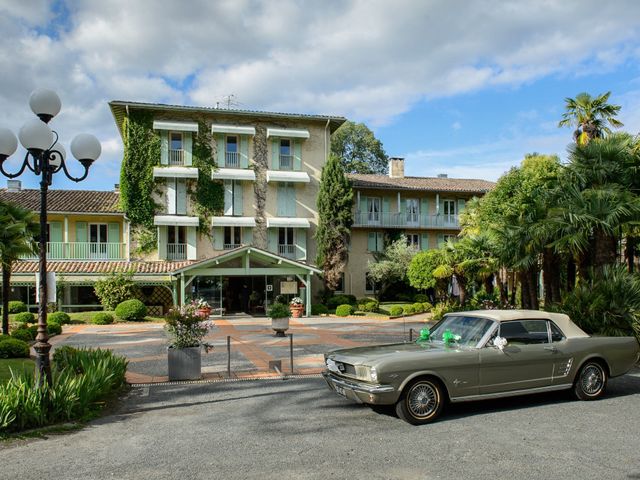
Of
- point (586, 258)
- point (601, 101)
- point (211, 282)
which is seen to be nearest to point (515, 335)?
point (586, 258)

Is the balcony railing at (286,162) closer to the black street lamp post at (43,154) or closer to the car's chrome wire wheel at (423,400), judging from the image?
the black street lamp post at (43,154)

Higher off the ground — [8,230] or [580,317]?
[8,230]

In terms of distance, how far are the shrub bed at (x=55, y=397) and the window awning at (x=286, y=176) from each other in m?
25.4

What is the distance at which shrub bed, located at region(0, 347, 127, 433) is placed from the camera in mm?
6969

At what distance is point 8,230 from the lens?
648 inches

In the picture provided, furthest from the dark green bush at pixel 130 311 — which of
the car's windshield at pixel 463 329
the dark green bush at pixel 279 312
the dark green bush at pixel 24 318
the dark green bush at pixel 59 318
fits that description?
the car's windshield at pixel 463 329

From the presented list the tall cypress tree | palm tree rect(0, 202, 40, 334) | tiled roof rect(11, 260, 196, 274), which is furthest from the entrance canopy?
palm tree rect(0, 202, 40, 334)

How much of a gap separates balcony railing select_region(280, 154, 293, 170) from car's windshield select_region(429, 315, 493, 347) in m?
27.1

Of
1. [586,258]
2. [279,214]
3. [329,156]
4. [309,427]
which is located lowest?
[309,427]

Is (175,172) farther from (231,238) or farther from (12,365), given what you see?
(12,365)

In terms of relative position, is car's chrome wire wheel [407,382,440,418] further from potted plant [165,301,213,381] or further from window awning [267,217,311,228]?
window awning [267,217,311,228]

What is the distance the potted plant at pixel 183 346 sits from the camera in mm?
10711

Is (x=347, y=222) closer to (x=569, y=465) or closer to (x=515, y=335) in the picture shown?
(x=515, y=335)

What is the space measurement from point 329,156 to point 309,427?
93.7ft
